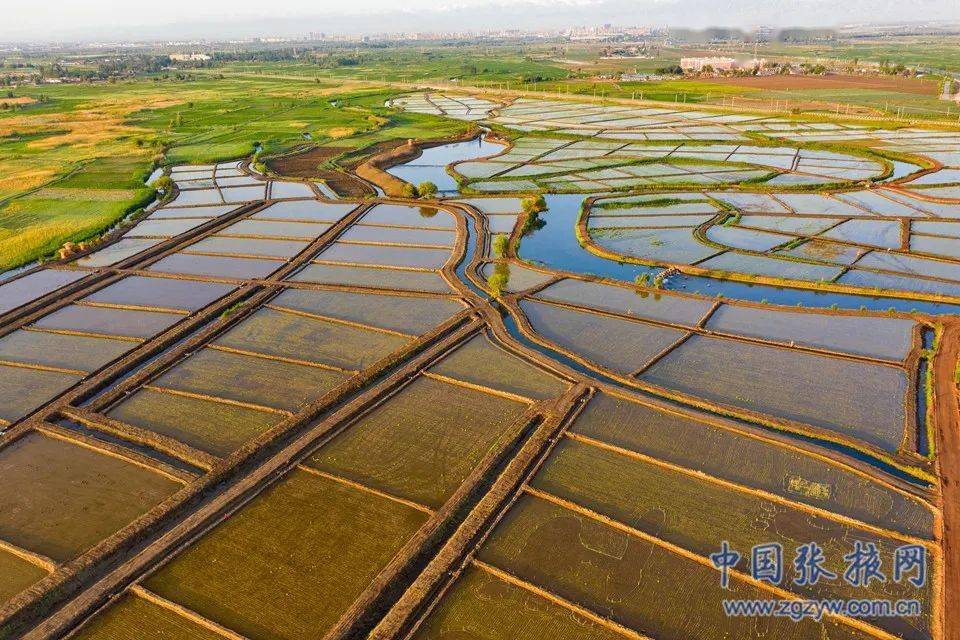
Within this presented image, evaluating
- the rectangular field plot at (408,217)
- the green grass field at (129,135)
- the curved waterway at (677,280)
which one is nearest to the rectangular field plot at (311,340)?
the curved waterway at (677,280)

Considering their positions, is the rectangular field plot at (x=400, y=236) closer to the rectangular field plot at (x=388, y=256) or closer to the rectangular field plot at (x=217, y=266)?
the rectangular field plot at (x=388, y=256)

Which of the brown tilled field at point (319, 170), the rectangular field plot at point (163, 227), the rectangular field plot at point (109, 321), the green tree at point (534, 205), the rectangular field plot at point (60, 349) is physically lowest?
the rectangular field plot at point (60, 349)

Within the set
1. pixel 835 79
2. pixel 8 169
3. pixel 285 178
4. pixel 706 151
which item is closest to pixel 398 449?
pixel 285 178

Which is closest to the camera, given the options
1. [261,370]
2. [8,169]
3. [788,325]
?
[261,370]

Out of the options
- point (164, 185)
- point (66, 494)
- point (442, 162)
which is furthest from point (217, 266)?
point (442, 162)

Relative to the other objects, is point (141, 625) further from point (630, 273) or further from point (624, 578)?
point (630, 273)

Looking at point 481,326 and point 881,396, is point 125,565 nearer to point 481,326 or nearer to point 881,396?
point 481,326

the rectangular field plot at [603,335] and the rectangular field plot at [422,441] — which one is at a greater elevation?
the rectangular field plot at [603,335]
